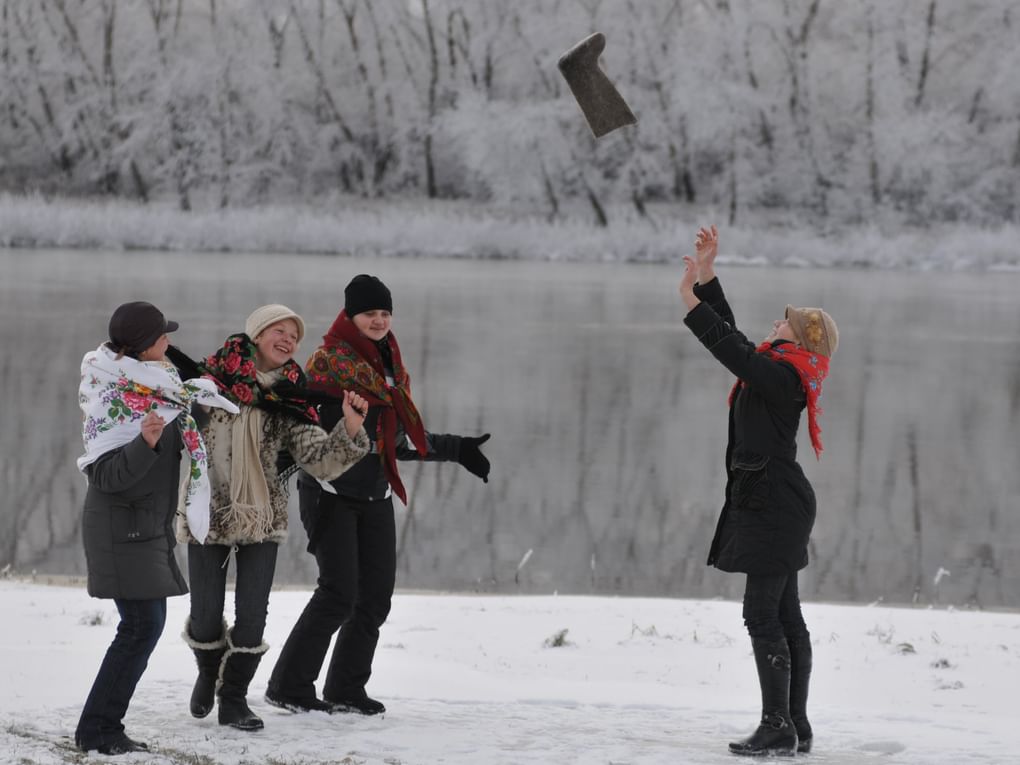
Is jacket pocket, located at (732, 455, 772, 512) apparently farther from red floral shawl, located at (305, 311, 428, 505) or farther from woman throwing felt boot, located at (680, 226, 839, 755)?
red floral shawl, located at (305, 311, 428, 505)

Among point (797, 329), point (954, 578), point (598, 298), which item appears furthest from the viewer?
point (598, 298)

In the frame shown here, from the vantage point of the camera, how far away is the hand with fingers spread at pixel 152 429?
13.7ft

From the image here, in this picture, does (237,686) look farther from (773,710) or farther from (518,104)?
(518,104)

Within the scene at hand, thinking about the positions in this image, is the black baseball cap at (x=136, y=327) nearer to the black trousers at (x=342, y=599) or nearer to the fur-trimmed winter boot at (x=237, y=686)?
the black trousers at (x=342, y=599)

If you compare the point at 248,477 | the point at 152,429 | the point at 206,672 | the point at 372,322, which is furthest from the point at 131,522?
the point at 372,322

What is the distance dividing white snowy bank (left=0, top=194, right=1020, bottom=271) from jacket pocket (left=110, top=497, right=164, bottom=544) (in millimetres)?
32747

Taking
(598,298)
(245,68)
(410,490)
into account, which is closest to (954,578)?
(410,490)

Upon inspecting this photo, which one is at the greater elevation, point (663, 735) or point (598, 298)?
point (598, 298)

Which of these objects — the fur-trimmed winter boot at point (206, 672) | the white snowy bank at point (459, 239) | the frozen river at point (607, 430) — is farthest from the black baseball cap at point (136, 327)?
the white snowy bank at point (459, 239)

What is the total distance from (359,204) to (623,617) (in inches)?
1686

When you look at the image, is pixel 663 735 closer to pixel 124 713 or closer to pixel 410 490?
pixel 124 713

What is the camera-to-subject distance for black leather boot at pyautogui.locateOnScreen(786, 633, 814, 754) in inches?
188

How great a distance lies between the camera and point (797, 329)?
4785mm

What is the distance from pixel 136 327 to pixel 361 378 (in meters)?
0.89
